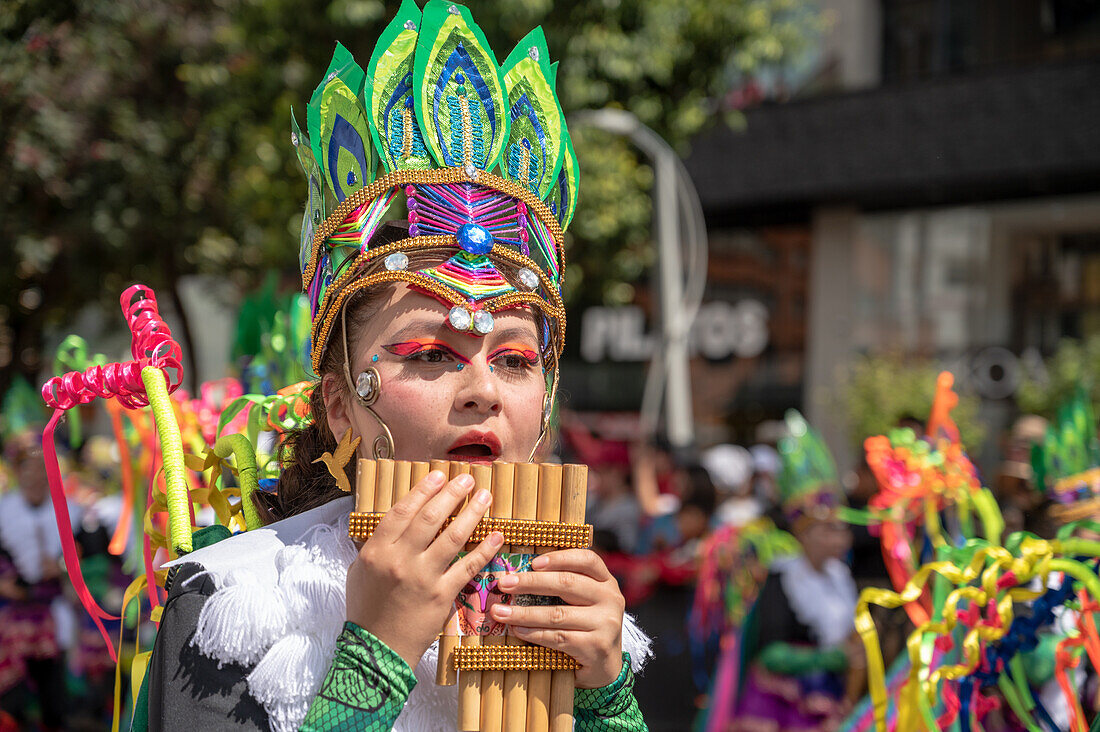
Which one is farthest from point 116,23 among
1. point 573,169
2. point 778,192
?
point 778,192

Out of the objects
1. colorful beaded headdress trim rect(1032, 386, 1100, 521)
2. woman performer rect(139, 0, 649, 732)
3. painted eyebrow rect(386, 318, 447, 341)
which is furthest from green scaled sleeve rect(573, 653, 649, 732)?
colorful beaded headdress trim rect(1032, 386, 1100, 521)

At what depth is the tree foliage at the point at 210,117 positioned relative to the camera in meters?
5.38

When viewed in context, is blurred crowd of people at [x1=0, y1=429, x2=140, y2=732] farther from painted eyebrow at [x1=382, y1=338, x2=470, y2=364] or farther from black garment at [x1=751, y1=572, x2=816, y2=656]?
painted eyebrow at [x1=382, y1=338, x2=470, y2=364]

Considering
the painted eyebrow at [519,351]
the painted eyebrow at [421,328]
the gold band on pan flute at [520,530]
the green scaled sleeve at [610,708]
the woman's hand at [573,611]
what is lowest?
the green scaled sleeve at [610,708]

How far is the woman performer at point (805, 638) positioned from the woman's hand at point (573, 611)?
3.97 meters

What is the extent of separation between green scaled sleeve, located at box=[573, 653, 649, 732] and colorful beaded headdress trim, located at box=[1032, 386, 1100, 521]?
8.75 ft

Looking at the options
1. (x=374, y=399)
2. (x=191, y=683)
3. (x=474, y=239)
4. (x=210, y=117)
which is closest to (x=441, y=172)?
(x=474, y=239)

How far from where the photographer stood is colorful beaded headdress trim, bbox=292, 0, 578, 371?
5.75 feet

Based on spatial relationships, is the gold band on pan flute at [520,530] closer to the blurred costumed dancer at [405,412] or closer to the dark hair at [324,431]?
the blurred costumed dancer at [405,412]

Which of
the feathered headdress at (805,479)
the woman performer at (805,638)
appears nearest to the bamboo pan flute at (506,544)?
the woman performer at (805,638)

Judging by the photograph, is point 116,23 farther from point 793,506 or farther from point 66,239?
point 793,506

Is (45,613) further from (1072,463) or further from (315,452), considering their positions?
(1072,463)

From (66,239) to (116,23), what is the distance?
1708 mm

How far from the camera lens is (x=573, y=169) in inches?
81.8
